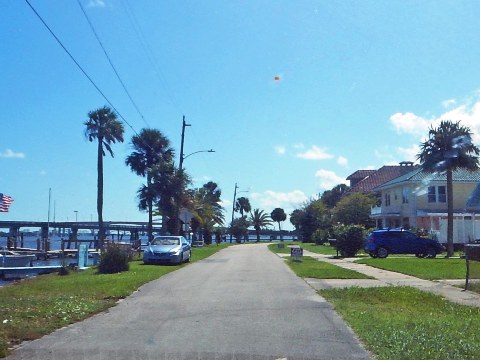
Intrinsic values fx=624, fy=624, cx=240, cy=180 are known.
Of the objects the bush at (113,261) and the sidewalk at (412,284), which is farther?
the bush at (113,261)

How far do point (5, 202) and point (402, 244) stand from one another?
21897 millimetres

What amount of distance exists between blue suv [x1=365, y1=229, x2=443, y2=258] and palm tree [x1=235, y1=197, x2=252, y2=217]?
9354cm

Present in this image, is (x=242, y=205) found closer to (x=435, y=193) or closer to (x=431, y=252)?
(x=435, y=193)

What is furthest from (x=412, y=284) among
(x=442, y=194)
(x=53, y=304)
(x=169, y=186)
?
(x=442, y=194)

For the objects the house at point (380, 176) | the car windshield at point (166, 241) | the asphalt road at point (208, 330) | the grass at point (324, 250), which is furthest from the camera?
the house at point (380, 176)

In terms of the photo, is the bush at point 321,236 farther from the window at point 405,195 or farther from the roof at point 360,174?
the roof at point 360,174

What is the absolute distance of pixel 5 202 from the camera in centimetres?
2978

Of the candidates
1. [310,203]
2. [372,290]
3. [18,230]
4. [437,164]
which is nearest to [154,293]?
[372,290]

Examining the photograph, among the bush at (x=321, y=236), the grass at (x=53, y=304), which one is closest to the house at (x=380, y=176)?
the bush at (x=321, y=236)

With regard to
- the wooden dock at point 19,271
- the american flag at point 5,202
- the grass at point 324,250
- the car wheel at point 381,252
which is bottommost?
the wooden dock at point 19,271

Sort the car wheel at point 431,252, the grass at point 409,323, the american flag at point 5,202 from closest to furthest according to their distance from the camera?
the grass at point 409,323
the american flag at point 5,202
the car wheel at point 431,252

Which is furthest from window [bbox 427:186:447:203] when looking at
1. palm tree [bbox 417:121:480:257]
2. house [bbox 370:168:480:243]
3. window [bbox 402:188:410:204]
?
palm tree [bbox 417:121:480:257]

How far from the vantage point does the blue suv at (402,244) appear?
3612cm

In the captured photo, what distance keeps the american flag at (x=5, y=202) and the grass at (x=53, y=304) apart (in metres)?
10.3
